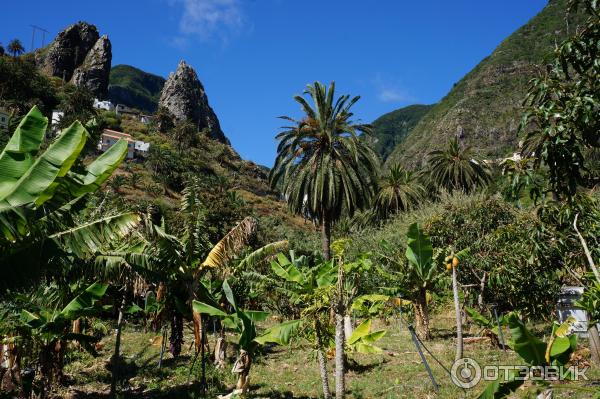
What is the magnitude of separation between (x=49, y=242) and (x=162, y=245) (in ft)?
10.0

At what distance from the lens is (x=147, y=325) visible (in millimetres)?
21562

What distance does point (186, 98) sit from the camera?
434ft

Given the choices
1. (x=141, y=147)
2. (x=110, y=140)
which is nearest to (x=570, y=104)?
(x=141, y=147)

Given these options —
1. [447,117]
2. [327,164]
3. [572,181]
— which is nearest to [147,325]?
[327,164]

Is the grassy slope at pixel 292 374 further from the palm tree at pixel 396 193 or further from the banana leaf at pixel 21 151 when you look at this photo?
the palm tree at pixel 396 193

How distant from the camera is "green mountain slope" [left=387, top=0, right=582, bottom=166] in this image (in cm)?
11394

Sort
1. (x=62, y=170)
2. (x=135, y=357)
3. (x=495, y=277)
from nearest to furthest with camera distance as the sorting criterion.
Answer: (x=62, y=170), (x=495, y=277), (x=135, y=357)

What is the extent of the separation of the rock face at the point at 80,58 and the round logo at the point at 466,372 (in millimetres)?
117685

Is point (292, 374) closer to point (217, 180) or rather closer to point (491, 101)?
point (217, 180)

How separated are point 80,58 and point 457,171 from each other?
11146 cm

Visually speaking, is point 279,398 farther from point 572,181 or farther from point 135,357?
point 572,181

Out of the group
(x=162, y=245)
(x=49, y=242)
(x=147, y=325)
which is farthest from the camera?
(x=147, y=325)

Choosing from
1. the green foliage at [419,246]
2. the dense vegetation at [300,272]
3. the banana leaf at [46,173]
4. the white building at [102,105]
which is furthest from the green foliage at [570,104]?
the white building at [102,105]

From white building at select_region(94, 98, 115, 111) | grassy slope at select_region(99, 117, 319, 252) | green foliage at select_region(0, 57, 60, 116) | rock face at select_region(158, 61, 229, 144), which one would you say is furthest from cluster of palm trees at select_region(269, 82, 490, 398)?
rock face at select_region(158, 61, 229, 144)
